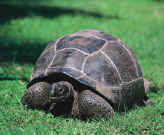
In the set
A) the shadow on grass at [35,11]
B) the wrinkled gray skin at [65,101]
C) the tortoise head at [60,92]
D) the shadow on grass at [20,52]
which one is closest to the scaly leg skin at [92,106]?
the wrinkled gray skin at [65,101]

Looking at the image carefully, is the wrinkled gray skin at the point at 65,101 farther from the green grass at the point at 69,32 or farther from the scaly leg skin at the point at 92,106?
the green grass at the point at 69,32

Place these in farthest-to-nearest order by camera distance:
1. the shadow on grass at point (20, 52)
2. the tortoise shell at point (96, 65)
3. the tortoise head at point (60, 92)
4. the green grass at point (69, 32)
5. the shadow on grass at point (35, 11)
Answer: the shadow on grass at point (35, 11)
the shadow on grass at point (20, 52)
the tortoise shell at point (96, 65)
the tortoise head at point (60, 92)
the green grass at point (69, 32)

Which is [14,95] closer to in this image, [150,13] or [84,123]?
[84,123]

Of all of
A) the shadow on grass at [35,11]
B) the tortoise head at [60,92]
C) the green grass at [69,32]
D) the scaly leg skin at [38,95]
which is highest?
the tortoise head at [60,92]

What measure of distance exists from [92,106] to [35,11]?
8988mm

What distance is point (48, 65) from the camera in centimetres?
418

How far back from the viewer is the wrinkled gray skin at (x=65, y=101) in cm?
387

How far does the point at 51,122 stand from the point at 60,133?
1.23ft

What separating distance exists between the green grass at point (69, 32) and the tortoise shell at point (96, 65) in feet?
1.02

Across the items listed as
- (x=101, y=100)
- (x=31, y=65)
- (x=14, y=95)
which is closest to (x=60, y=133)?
(x=101, y=100)

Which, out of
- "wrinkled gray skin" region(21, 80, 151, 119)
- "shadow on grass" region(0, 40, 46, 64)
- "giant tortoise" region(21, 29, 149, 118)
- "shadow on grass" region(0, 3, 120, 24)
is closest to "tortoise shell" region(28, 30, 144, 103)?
"giant tortoise" region(21, 29, 149, 118)

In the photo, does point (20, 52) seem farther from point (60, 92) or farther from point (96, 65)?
point (60, 92)

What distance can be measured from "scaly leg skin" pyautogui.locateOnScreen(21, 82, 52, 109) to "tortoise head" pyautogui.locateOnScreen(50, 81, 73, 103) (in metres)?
0.24

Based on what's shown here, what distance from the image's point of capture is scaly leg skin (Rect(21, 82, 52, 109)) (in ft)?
13.4
